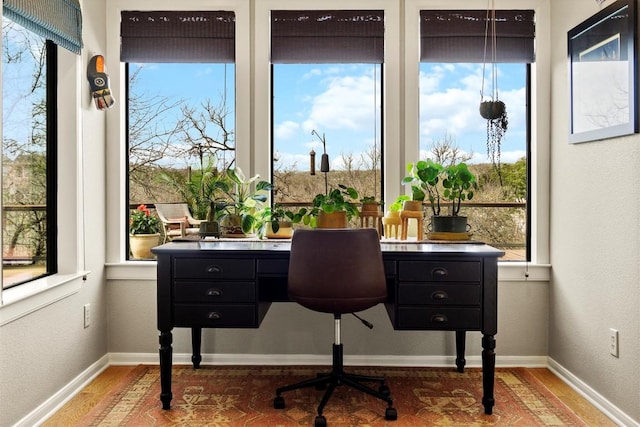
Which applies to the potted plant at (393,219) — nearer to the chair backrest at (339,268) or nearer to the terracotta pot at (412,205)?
the terracotta pot at (412,205)

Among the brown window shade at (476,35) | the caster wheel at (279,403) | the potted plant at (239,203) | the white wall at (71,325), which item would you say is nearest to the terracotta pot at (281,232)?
the potted plant at (239,203)

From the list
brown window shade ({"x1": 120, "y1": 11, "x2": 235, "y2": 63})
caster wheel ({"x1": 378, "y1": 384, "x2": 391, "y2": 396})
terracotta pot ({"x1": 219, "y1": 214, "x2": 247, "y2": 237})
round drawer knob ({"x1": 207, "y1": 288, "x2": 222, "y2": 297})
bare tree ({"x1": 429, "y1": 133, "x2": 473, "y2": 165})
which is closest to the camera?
round drawer knob ({"x1": 207, "y1": 288, "x2": 222, "y2": 297})

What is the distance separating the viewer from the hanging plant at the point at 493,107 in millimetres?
3201

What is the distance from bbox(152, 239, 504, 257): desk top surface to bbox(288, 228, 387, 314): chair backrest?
0.53 feet

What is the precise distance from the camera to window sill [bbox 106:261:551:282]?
3428 millimetres

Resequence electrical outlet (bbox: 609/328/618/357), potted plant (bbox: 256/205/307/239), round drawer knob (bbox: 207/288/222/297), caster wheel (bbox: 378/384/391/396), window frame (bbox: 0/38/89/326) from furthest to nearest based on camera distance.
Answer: potted plant (bbox: 256/205/307/239) < window frame (bbox: 0/38/89/326) < caster wheel (bbox: 378/384/391/396) < round drawer knob (bbox: 207/288/222/297) < electrical outlet (bbox: 609/328/618/357)

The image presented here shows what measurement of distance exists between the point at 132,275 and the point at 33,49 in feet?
4.68

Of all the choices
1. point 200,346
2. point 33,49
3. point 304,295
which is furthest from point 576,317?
point 33,49

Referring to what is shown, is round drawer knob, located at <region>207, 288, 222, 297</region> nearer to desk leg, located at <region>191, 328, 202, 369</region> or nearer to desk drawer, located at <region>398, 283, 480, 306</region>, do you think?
desk leg, located at <region>191, 328, 202, 369</region>

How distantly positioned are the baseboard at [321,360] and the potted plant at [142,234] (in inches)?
25.8

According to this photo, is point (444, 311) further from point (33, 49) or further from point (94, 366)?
point (33, 49)

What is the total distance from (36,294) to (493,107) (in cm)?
260

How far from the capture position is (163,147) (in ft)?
12.2

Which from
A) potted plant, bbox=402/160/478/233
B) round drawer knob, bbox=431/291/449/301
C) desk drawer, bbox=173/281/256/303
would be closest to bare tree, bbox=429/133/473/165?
potted plant, bbox=402/160/478/233
